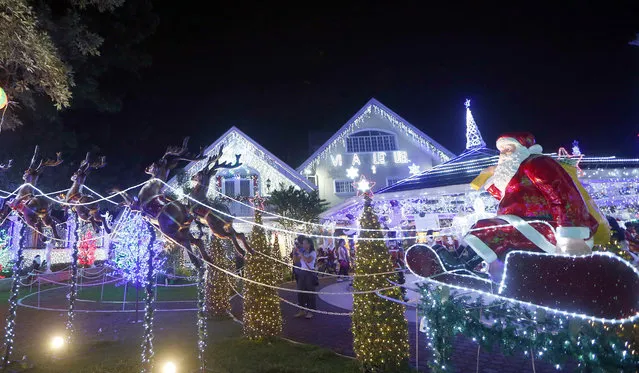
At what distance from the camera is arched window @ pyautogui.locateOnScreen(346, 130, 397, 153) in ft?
76.9

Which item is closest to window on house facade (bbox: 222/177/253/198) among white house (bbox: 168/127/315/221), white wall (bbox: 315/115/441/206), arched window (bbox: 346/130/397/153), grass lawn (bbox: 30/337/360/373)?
white house (bbox: 168/127/315/221)

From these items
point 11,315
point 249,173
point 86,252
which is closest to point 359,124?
point 249,173

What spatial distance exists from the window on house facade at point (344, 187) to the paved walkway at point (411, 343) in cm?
1228

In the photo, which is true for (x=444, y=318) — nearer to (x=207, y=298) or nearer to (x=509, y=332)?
(x=509, y=332)

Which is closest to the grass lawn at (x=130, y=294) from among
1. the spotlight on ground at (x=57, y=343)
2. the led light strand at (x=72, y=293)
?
the led light strand at (x=72, y=293)

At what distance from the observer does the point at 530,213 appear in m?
3.29

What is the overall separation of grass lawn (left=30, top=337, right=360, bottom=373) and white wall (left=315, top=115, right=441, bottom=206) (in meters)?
16.3

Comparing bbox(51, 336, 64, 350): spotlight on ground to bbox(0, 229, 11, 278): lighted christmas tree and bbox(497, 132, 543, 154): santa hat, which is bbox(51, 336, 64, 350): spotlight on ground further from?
bbox(0, 229, 11, 278): lighted christmas tree

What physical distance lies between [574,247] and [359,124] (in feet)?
69.9

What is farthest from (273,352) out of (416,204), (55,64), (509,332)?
(416,204)

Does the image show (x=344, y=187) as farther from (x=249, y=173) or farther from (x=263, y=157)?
(x=249, y=173)

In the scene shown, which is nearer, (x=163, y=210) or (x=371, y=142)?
(x=163, y=210)

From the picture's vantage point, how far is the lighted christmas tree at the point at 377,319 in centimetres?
510

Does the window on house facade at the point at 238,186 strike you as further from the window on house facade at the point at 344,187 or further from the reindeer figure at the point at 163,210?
the reindeer figure at the point at 163,210
